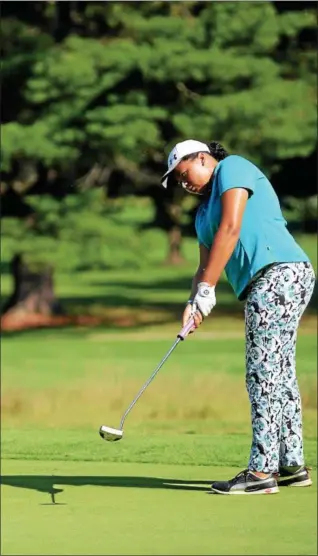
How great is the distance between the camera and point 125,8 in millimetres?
25641

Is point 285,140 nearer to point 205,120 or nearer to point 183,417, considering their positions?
point 205,120

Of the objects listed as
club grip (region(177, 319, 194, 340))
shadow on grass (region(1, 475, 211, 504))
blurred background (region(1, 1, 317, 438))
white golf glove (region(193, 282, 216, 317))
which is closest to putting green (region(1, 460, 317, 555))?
shadow on grass (region(1, 475, 211, 504))

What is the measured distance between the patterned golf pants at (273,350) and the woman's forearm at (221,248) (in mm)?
264

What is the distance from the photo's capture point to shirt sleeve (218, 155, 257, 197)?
19.3ft

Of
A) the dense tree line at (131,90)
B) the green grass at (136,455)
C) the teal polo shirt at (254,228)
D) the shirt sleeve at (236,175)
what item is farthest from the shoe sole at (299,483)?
the dense tree line at (131,90)

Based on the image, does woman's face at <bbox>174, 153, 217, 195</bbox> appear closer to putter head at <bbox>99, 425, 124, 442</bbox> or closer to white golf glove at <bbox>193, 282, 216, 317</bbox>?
white golf glove at <bbox>193, 282, 216, 317</bbox>

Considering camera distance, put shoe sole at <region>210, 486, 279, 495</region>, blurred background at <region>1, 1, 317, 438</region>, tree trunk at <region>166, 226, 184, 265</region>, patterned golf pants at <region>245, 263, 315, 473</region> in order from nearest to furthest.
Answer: patterned golf pants at <region>245, 263, 315, 473</region>, shoe sole at <region>210, 486, 279, 495</region>, blurred background at <region>1, 1, 317, 438</region>, tree trunk at <region>166, 226, 184, 265</region>

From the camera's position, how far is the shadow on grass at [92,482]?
6641 mm

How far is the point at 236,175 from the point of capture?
5.91m

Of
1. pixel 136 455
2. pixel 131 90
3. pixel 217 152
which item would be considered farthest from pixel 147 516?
pixel 131 90

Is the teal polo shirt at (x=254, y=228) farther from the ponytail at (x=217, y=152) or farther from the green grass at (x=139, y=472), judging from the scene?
the green grass at (x=139, y=472)

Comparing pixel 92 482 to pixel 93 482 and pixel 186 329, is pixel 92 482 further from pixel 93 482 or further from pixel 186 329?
pixel 186 329

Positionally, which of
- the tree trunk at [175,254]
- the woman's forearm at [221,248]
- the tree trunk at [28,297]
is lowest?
the tree trunk at [175,254]

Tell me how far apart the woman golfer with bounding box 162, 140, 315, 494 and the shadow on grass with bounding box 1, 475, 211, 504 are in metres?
0.32
